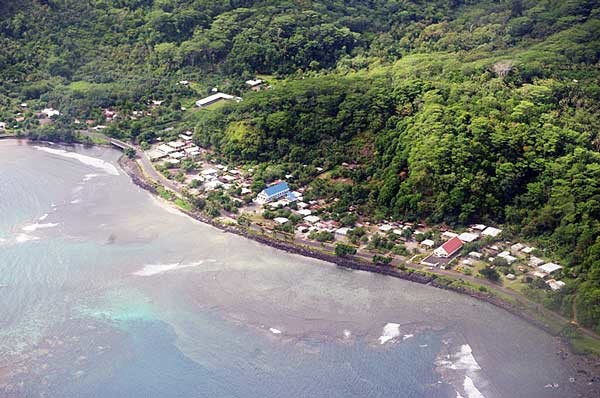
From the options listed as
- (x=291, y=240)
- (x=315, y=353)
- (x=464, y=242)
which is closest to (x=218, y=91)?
(x=291, y=240)

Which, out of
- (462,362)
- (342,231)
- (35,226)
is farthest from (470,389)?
(35,226)

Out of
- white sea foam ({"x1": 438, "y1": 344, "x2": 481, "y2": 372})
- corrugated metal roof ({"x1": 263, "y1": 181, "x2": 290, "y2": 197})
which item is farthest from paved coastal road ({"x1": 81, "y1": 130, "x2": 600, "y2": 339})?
corrugated metal roof ({"x1": 263, "y1": 181, "x2": 290, "y2": 197})

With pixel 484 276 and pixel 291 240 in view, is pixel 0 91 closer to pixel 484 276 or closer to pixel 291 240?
pixel 291 240

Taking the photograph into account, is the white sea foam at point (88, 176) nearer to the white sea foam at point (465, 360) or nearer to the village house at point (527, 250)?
the village house at point (527, 250)

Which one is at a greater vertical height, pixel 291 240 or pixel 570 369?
pixel 291 240

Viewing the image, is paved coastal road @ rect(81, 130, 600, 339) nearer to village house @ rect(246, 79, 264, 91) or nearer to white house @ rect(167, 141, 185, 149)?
white house @ rect(167, 141, 185, 149)
